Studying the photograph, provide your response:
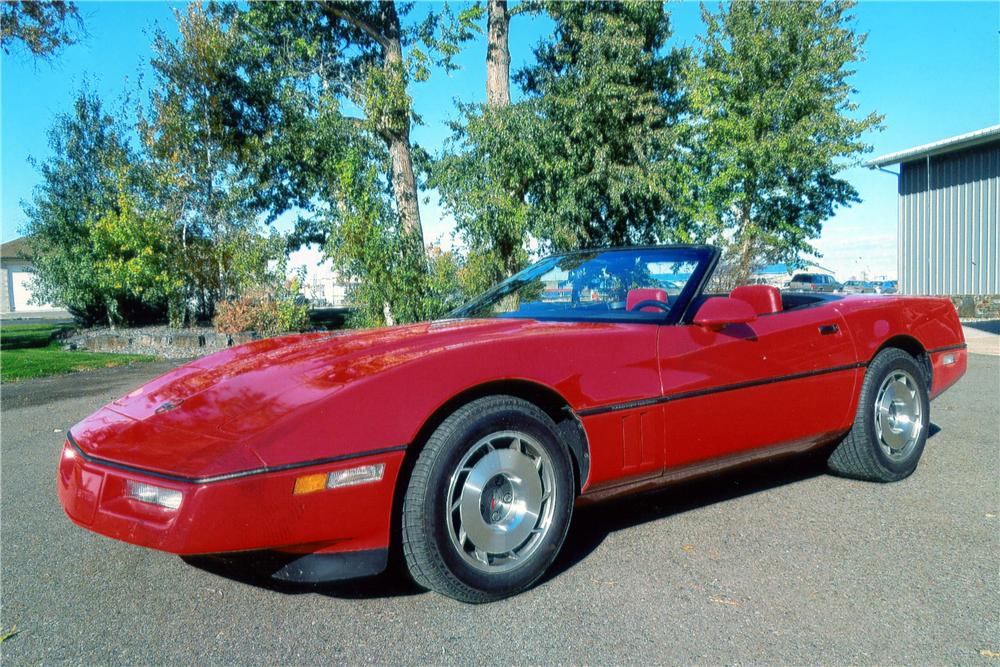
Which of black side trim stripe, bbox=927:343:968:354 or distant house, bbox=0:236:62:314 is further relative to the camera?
→ distant house, bbox=0:236:62:314

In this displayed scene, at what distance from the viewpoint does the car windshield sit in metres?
3.53

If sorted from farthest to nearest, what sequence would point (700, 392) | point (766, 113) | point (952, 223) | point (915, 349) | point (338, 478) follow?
point (952, 223), point (766, 113), point (915, 349), point (700, 392), point (338, 478)

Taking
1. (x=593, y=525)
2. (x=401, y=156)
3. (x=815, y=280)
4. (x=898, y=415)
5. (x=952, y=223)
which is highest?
(x=401, y=156)

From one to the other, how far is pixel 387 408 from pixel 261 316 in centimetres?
1213

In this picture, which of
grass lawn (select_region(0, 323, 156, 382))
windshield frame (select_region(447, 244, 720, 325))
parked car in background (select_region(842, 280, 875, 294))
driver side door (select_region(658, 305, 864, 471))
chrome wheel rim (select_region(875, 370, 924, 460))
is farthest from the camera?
parked car in background (select_region(842, 280, 875, 294))

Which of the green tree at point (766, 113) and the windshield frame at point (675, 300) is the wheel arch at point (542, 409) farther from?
the green tree at point (766, 113)

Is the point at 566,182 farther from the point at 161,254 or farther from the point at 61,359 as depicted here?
the point at 61,359

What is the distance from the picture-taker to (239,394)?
2.64 m

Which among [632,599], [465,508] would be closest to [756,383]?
[632,599]

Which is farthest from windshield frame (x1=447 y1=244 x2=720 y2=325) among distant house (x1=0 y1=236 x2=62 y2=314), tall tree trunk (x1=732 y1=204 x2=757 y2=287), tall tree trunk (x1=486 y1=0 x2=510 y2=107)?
distant house (x1=0 y1=236 x2=62 y2=314)

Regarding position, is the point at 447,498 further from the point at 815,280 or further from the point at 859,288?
the point at 815,280

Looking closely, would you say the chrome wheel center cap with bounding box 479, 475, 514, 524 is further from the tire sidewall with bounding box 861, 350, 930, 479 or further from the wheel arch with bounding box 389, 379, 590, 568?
the tire sidewall with bounding box 861, 350, 930, 479

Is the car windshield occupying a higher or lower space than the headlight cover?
higher

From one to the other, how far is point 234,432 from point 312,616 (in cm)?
70
